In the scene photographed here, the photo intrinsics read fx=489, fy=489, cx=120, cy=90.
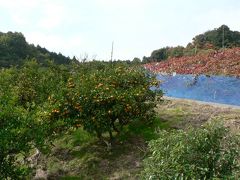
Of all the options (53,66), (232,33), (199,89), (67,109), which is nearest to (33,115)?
(67,109)

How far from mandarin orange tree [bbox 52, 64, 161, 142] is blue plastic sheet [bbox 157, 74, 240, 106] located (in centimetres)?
528

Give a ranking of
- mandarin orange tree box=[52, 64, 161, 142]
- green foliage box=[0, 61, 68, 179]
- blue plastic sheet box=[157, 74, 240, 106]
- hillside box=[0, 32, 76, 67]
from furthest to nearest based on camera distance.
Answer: hillside box=[0, 32, 76, 67] < blue plastic sheet box=[157, 74, 240, 106] < mandarin orange tree box=[52, 64, 161, 142] < green foliage box=[0, 61, 68, 179]

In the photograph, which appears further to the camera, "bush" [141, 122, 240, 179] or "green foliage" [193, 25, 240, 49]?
"green foliage" [193, 25, 240, 49]

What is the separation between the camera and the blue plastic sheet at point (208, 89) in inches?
762

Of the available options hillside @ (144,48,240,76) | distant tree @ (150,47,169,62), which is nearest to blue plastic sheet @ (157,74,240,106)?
hillside @ (144,48,240,76)

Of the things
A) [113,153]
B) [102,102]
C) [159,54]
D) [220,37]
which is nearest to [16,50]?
[159,54]

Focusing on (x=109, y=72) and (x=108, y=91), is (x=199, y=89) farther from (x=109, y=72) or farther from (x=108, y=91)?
(x=108, y=91)

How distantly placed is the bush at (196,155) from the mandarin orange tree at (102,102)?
16.9 feet

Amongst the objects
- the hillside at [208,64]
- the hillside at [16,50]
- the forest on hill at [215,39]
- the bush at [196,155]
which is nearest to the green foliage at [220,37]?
the forest on hill at [215,39]

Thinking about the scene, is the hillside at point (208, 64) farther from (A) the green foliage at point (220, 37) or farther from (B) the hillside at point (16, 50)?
(B) the hillside at point (16, 50)

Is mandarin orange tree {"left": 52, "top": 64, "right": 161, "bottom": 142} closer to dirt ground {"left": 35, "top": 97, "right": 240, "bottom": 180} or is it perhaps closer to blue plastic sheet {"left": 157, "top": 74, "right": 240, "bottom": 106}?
dirt ground {"left": 35, "top": 97, "right": 240, "bottom": 180}

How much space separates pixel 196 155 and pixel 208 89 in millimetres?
12975

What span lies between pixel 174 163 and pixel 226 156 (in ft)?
3.04

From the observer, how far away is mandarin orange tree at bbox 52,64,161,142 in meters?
13.2
